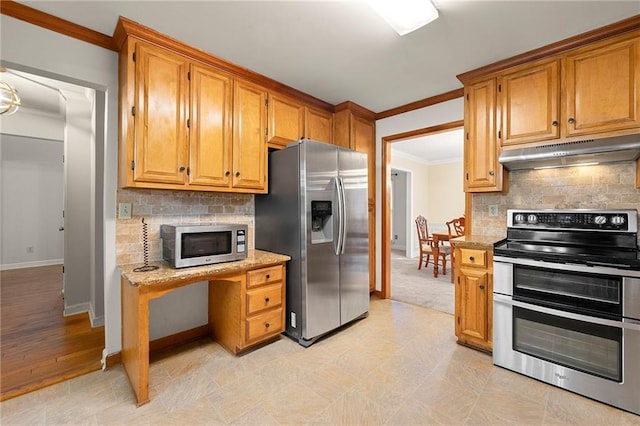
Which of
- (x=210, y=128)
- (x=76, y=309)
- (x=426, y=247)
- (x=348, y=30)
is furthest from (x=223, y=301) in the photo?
(x=426, y=247)

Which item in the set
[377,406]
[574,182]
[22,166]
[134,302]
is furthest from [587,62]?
[22,166]

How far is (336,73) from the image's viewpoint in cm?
270

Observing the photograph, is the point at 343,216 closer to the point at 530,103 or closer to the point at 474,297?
the point at 474,297

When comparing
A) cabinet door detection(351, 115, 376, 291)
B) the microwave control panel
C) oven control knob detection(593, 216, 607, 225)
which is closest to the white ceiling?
cabinet door detection(351, 115, 376, 291)

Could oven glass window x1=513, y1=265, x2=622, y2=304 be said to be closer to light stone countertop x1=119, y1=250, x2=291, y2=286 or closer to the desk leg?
light stone countertop x1=119, y1=250, x2=291, y2=286

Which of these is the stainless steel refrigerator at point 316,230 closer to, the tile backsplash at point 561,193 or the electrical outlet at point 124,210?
the electrical outlet at point 124,210

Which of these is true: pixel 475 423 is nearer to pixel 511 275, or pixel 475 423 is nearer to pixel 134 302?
pixel 511 275

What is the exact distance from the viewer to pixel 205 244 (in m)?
2.16

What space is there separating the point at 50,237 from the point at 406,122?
7039mm

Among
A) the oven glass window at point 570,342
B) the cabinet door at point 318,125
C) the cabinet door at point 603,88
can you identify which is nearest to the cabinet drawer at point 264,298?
the cabinet door at point 318,125

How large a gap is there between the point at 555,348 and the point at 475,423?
34.0 inches

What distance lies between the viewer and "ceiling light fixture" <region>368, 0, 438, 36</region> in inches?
68.2

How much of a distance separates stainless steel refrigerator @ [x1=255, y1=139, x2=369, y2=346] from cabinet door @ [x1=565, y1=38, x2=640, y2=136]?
5.80ft

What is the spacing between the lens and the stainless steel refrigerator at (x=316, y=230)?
248 centimetres
